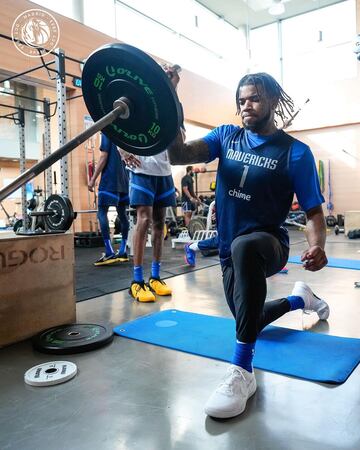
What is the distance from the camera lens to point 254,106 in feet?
4.07

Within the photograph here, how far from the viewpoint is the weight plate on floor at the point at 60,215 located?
6.03ft

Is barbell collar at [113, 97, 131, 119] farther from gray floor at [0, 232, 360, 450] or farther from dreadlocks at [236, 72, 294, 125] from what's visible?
gray floor at [0, 232, 360, 450]

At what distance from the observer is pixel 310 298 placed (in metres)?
1.67

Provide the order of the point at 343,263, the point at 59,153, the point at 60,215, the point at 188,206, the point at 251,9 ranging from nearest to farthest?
the point at 59,153 → the point at 60,215 → the point at 343,263 → the point at 188,206 → the point at 251,9

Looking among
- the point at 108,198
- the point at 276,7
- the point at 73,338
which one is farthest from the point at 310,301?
the point at 276,7

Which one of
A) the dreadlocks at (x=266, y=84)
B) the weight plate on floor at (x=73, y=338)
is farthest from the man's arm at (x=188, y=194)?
the dreadlocks at (x=266, y=84)

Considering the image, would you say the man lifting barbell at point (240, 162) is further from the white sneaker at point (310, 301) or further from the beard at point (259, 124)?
the white sneaker at point (310, 301)

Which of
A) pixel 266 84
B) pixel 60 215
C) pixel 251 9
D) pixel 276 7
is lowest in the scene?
pixel 60 215

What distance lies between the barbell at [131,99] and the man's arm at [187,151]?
0.19m

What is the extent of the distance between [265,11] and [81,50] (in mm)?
5019

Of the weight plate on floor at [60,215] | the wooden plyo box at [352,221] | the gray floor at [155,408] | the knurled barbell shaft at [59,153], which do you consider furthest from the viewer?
the wooden plyo box at [352,221]

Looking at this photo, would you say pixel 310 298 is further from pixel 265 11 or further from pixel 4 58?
pixel 265 11

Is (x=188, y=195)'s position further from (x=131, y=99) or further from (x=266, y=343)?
(x=131, y=99)

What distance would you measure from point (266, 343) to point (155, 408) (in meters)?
0.58
